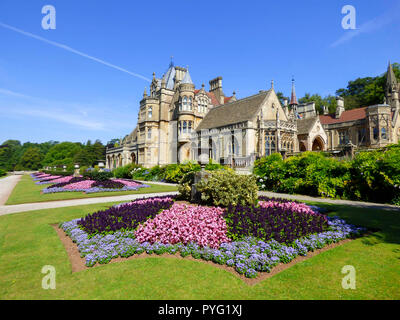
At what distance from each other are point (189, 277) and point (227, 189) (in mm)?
4340

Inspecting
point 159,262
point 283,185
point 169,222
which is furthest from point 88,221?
point 283,185

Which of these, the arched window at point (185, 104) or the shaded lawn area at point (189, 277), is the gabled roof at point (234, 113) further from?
the shaded lawn area at point (189, 277)

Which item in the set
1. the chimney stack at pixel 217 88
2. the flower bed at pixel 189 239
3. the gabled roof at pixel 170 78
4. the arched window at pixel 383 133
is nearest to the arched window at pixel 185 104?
the gabled roof at pixel 170 78

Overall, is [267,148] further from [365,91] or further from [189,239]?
[365,91]

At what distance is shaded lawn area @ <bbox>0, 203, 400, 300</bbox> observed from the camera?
3.38 metres

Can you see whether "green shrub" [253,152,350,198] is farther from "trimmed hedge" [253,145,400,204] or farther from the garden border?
the garden border

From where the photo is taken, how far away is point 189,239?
5582 mm

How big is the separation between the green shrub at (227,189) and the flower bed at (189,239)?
720mm

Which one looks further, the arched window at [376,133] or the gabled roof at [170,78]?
the gabled roof at [170,78]

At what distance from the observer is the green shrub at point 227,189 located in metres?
7.80

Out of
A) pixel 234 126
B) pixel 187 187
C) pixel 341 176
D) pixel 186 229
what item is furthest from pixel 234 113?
pixel 186 229

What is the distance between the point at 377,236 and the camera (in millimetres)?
5836
